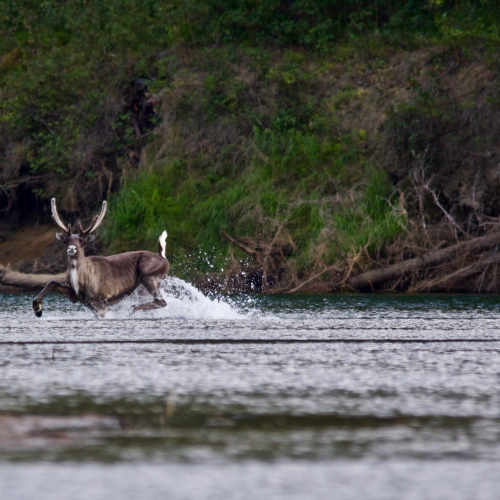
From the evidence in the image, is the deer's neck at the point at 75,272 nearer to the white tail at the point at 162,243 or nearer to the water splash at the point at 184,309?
the water splash at the point at 184,309

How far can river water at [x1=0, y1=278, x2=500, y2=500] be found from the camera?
3.81 metres

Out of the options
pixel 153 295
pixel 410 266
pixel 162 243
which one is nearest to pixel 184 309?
pixel 153 295

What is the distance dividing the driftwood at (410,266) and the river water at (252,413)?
8349mm

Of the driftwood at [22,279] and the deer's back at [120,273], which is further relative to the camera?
the driftwood at [22,279]

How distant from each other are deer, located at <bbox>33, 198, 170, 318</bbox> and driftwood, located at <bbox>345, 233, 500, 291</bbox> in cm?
545

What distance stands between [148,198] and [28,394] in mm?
17078

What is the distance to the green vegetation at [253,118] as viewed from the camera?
69.4 feet

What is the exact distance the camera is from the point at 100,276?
13.9 m

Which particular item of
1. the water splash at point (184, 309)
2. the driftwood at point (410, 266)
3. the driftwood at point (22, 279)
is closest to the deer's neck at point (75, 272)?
the water splash at point (184, 309)

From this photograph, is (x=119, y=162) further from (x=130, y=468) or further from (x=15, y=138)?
Result: (x=130, y=468)

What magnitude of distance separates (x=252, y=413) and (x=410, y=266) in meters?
14.2

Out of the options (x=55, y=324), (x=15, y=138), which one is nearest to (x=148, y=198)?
(x=15, y=138)

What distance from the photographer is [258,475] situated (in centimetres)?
391

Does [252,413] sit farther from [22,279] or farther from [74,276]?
[22,279]
